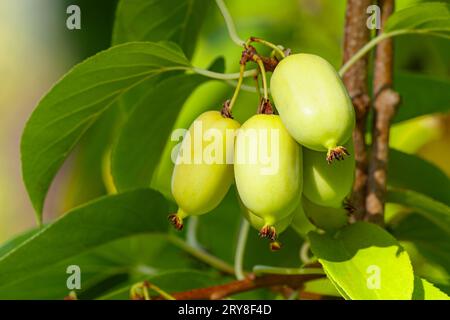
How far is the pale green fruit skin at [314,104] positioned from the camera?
785 mm

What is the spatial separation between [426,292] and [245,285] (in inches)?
9.3

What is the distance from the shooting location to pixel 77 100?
3.19ft

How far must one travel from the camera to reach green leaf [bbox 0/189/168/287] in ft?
3.31

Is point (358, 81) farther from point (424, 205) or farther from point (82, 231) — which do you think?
point (82, 231)

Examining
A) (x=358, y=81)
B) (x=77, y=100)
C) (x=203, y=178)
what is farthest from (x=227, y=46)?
(x=203, y=178)

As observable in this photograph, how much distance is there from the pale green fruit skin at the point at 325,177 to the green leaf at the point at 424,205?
20cm

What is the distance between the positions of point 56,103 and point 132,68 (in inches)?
3.7

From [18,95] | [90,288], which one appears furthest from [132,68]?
[18,95]

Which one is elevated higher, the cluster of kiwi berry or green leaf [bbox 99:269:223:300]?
the cluster of kiwi berry

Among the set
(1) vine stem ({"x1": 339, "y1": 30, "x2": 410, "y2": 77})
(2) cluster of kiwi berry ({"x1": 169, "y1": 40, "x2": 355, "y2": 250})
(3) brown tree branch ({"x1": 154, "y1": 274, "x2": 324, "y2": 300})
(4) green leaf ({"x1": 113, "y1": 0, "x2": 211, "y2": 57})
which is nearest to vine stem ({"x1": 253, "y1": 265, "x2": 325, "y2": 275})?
(3) brown tree branch ({"x1": 154, "y1": 274, "x2": 324, "y2": 300})

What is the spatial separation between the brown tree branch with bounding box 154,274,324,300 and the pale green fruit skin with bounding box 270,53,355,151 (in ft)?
0.91

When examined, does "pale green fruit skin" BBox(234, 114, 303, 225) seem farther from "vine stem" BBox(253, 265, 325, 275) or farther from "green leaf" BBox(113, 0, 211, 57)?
"green leaf" BBox(113, 0, 211, 57)

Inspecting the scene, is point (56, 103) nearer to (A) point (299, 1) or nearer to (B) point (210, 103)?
(B) point (210, 103)

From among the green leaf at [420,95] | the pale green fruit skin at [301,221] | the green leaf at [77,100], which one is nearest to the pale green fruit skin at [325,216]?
the pale green fruit skin at [301,221]
